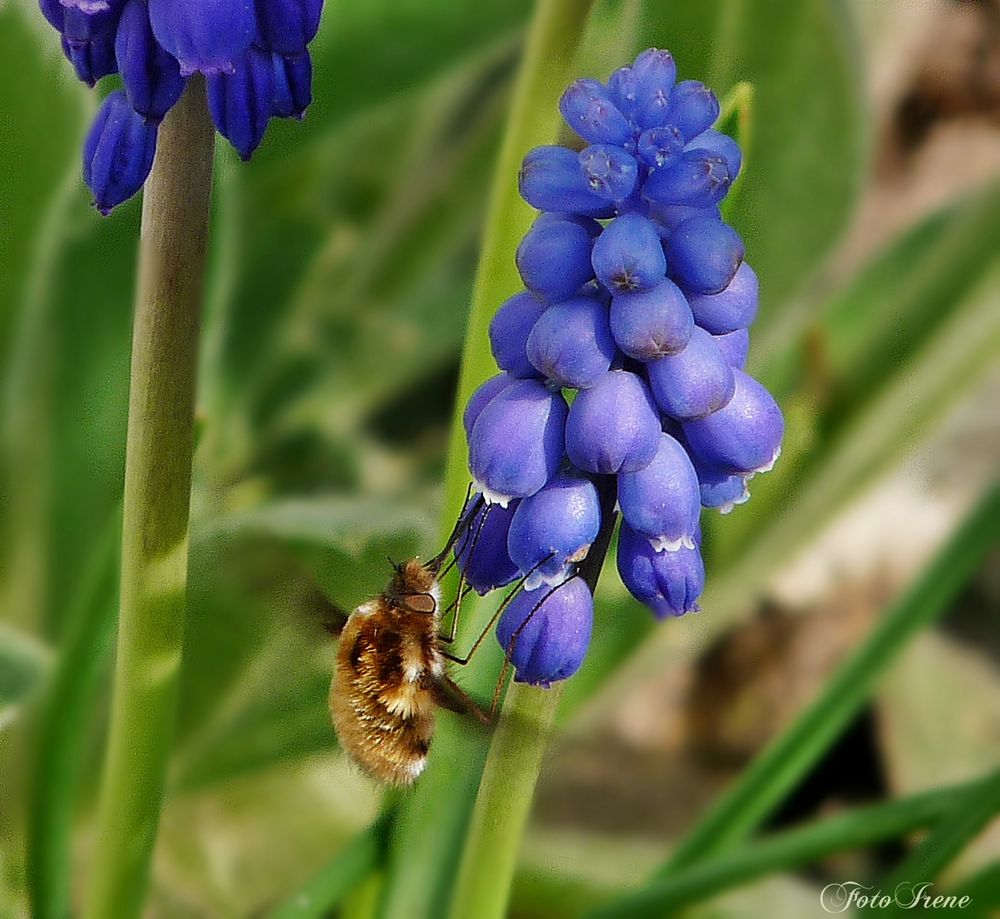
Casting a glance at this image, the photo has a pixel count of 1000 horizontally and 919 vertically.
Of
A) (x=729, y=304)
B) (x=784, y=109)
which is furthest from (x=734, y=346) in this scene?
(x=784, y=109)

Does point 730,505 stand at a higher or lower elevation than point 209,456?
higher

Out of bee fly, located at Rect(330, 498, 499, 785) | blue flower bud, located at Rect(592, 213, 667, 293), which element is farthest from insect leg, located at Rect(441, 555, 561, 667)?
blue flower bud, located at Rect(592, 213, 667, 293)

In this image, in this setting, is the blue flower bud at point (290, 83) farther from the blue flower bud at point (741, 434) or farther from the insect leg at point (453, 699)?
the insect leg at point (453, 699)

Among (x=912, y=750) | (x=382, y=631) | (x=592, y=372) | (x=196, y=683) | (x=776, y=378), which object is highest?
(x=592, y=372)

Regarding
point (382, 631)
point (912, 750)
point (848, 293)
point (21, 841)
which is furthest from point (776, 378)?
point (21, 841)

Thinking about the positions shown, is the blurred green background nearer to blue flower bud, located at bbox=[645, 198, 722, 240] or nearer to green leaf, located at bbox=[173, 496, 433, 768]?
green leaf, located at bbox=[173, 496, 433, 768]

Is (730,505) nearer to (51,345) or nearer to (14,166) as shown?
(14,166)

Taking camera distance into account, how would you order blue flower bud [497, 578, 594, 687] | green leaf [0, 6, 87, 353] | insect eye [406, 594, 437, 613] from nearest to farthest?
blue flower bud [497, 578, 594, 687], insect eye [406, 594, 437, 613], green leaf [0, 6, 87, 353]
